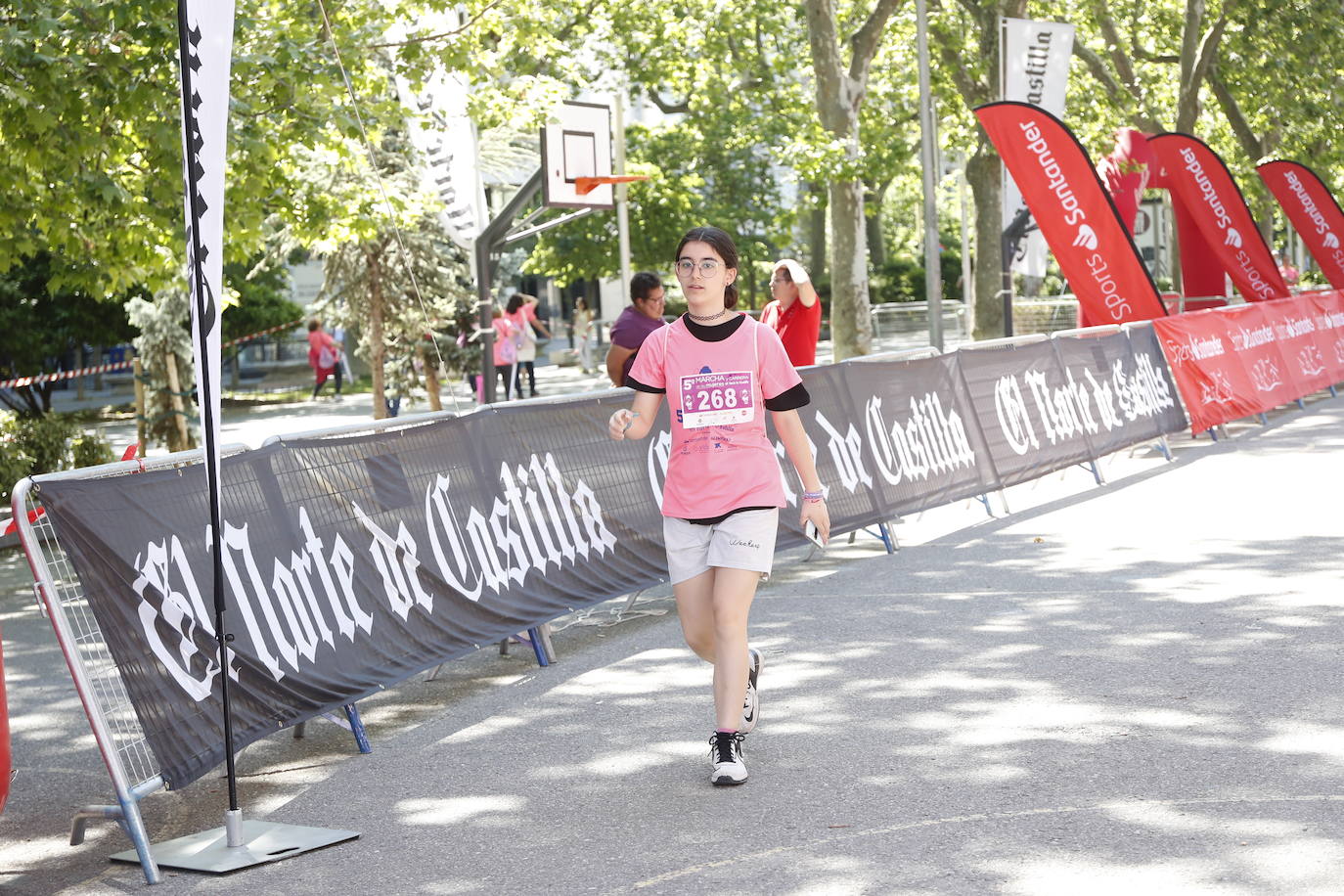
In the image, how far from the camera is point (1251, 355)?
733 inches

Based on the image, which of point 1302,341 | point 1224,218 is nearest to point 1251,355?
point 1302,341

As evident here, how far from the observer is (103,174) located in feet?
40.7

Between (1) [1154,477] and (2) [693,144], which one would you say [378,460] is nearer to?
(1) [1154,477]

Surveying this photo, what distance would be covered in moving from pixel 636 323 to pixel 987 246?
73.3 feet

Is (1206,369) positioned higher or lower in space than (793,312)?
lower

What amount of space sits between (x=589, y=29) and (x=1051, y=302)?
41.6 ft

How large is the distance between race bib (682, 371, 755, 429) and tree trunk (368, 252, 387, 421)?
18.8 metres

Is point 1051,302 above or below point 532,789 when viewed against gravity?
above

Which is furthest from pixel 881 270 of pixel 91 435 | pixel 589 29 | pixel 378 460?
pixel 378 460

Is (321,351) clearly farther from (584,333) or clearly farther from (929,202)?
(929,202)

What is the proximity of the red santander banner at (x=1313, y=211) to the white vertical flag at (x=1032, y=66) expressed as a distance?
699 centimetres

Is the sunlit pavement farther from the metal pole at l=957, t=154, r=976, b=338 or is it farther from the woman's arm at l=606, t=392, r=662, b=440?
the metal pole at l=957, t=154, r=976, b=338

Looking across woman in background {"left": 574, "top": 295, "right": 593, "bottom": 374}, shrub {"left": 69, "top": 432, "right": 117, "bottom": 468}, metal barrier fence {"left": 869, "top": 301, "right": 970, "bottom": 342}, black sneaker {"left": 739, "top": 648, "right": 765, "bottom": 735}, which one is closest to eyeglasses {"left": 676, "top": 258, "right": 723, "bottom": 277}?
black sneaker {"left": 739, "top": 648, "right": 765, "bottom": 735}

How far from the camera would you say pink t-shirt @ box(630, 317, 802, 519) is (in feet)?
19.8
